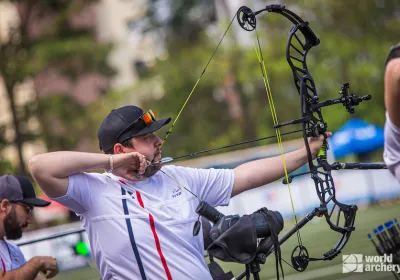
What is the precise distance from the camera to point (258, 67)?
2742 cm

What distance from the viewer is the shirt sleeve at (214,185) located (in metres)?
4.77

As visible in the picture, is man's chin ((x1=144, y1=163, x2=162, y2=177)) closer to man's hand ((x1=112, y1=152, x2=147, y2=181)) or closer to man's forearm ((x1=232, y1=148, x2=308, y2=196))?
man's hand ((x1=112, y1=152, x2=147, y2=181))

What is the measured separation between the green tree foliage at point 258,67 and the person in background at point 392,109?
19.6 m

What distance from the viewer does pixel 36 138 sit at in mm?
26875

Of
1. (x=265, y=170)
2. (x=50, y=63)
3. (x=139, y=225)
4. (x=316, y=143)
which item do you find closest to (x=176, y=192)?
(x=139, y=225)

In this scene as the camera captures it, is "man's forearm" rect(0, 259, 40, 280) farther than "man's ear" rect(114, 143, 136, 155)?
Yes

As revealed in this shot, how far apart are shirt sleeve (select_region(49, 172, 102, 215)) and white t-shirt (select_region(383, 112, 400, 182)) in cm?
162

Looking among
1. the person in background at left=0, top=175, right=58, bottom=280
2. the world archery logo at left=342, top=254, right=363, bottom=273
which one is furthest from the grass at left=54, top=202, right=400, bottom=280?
the person in background at left=0, top=175, right=58, bottom=280

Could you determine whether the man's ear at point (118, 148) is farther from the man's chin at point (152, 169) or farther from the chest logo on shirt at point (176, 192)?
the chest logo on shirt at point (176, 192)

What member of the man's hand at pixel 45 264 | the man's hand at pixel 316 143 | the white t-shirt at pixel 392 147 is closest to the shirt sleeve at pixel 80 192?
the man's hand at pixel 45 264

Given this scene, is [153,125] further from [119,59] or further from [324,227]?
[119,59]

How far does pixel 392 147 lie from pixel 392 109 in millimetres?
326

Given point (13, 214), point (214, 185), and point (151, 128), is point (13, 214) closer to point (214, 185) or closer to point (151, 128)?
point (151, 128)

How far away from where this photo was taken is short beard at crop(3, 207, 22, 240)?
5496 mm
